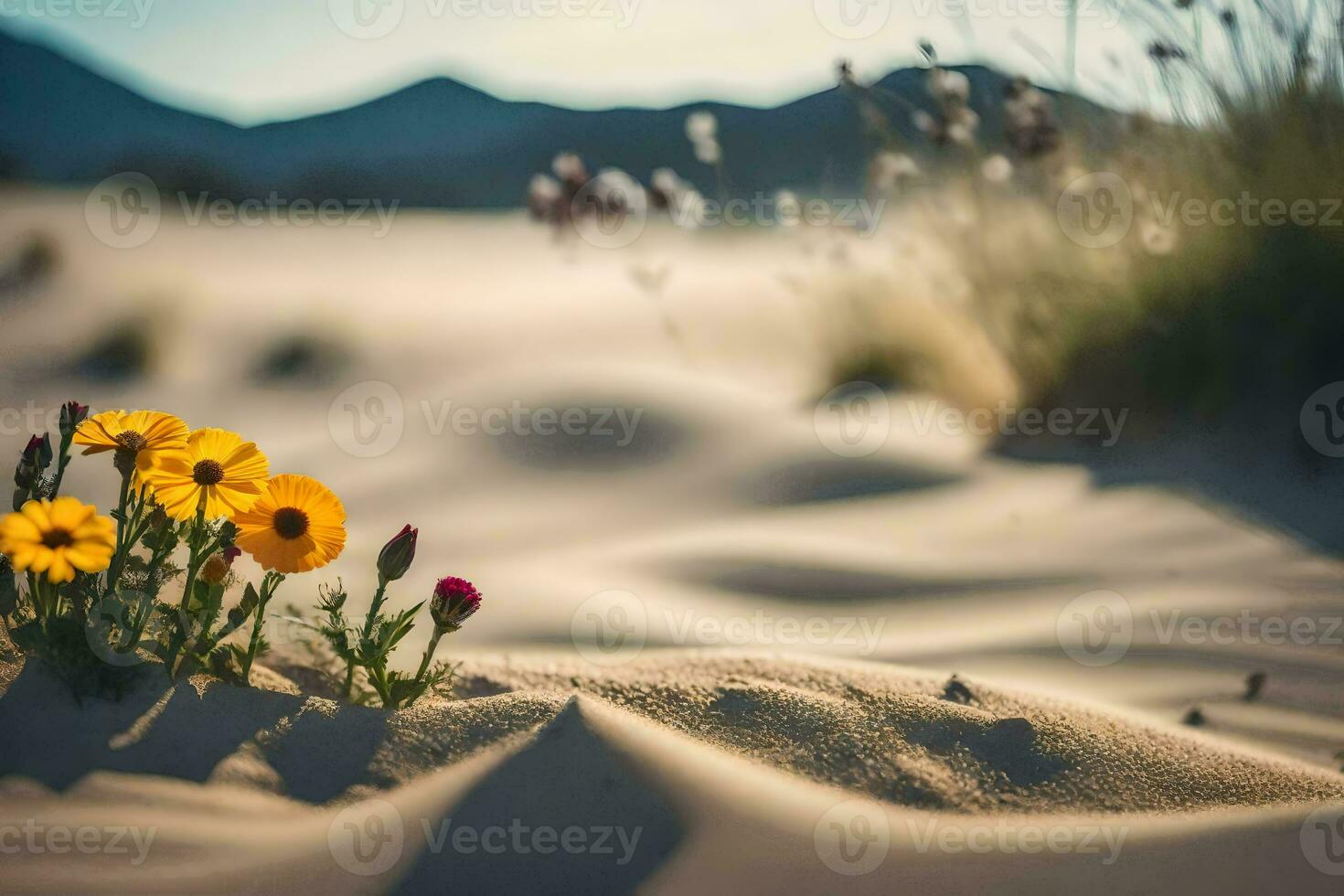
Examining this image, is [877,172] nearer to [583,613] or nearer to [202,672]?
[583,613]

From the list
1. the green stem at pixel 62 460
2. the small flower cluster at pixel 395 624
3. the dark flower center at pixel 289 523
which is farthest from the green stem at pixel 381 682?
the green stem at pixel 62 460

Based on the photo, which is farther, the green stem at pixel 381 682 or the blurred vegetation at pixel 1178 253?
the blurred vegetation at pixel 1178 253

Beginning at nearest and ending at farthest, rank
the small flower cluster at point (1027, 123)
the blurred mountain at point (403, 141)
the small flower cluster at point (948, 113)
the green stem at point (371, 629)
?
the green stem at point (371, 629) → the small flower cluster at point (1027, 123) → the small flower cluster at point (948, 113) → the blurred mountain at point (403, 141)

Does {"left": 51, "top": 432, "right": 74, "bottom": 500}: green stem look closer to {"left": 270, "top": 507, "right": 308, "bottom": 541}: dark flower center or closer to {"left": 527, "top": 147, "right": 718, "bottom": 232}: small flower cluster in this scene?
{"left": 270, "top": 507, "right": 308, "bottom": 541}: dark flower center

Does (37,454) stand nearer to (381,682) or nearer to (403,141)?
(381,682)

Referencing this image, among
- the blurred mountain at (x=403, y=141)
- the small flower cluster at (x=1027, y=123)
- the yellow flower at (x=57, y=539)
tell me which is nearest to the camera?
the yellow flower at (x=57, y=539)

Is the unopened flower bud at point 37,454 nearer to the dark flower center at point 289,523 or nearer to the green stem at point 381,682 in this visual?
the dark flower center at point 289,523

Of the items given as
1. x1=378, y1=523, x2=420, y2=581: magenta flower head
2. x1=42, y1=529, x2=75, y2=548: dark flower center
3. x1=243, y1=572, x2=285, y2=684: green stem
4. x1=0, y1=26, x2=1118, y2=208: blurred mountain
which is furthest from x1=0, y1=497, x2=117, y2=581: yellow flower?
x1=0, y1=26, x2=1118, y2=208: blurred mountain

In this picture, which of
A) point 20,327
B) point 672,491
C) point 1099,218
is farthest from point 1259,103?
point 20,327
